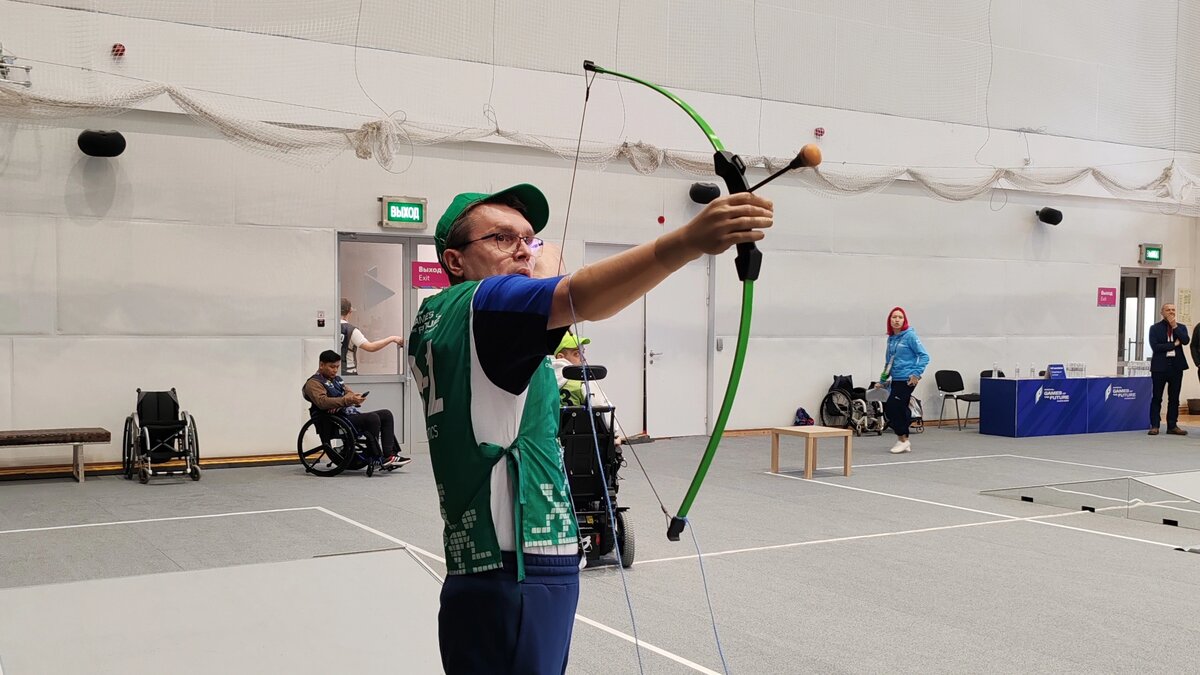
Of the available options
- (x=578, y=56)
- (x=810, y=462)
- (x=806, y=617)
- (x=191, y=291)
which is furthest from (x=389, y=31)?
(x=806, y=617)

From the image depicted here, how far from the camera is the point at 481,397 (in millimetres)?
1562

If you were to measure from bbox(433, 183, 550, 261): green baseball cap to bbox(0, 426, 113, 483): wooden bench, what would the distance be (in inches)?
308

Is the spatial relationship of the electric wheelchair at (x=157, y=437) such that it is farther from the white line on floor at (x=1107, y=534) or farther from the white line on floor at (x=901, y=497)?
the white line on floor at (x=1107, y=534)

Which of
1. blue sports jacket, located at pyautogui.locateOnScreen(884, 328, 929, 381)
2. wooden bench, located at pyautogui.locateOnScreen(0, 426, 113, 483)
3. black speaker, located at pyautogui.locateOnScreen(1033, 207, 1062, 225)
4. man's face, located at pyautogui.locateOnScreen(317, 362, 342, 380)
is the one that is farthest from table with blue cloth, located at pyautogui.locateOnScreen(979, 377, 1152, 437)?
wooden bench, located at pyautogui.locateOnScreen(0, 426, 113, 483)

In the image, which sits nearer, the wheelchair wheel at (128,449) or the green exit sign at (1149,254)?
the wheelchair wheel at (128,449)

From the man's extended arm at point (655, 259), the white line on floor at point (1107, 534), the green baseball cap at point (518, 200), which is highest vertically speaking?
the green baseball cap at point (518, 200)

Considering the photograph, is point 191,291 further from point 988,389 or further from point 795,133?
point 988,389

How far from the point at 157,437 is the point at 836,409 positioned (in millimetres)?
7869

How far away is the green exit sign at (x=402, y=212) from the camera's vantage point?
1055 centimetres

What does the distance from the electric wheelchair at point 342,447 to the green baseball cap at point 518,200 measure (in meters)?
7.55

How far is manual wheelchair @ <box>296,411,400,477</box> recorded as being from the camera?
909cm

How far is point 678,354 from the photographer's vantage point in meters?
12.5

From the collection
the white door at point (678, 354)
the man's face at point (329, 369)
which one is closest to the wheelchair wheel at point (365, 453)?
the man's face at point (329, 369)

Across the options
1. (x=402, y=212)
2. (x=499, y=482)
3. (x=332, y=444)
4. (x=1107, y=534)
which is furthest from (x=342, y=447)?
(x=499, y=482)
